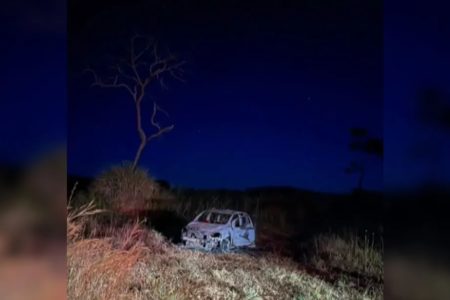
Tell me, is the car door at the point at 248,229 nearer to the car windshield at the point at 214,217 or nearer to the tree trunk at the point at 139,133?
the car windshield at the point at 214,217

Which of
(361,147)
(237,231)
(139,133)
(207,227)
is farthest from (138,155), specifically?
(361,147)

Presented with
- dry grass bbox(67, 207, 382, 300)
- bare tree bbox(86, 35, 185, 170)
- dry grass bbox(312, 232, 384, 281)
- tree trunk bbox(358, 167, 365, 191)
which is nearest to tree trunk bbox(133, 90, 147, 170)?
bare tree bbox(86, 35, 185, 170)

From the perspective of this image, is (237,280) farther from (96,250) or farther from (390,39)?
(390,39)

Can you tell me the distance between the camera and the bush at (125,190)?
267cm

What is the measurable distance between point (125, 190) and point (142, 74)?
22.4 inches

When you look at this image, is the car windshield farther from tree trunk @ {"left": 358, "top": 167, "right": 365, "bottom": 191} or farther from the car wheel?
tree trunk @ {"left": 358, "top": 167, "right": 365, "bottom": 191}

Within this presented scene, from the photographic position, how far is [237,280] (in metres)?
2.64

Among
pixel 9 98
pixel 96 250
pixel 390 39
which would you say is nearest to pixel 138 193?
pixel 96 250

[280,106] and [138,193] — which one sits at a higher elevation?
[280,106]

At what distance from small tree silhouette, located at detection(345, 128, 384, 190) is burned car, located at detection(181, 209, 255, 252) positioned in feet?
1.78

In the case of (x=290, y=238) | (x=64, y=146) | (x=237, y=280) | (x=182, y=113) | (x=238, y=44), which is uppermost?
(x=238, y=44)

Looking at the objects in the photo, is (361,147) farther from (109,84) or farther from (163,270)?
(109,84)

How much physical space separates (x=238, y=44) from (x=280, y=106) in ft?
1.18

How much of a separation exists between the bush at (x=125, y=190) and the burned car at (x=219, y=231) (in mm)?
245
